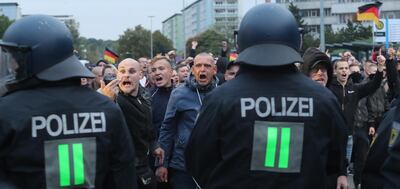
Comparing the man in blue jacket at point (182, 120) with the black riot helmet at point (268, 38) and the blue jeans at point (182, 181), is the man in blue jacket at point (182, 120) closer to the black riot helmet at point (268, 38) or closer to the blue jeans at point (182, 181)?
the blue jeans at point (182, 181)

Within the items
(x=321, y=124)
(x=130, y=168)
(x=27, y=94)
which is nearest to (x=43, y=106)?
(x=27, y=94)

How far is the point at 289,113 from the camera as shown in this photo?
3.64 metres

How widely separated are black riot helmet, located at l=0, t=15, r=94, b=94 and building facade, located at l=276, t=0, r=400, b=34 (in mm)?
101748

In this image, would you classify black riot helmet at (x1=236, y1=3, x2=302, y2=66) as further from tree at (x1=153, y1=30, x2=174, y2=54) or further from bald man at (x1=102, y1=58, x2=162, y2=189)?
tree at (x1=153, y1=30, x2=174, y2=54)

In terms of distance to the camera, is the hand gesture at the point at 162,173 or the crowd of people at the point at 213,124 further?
the hand gesture at the point at 162,173

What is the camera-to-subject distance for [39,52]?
3.64 meters

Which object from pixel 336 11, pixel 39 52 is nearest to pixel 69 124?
pixel 39 52

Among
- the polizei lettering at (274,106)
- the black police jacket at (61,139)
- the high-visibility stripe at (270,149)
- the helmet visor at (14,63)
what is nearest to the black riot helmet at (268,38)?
the polizei lettering at (274,106)

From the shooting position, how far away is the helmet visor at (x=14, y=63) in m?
3.61

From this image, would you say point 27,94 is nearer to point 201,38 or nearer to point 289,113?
point 289,113

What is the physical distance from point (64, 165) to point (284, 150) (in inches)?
48.2

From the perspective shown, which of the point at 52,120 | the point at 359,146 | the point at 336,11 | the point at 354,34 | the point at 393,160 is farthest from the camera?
the point at 336,11

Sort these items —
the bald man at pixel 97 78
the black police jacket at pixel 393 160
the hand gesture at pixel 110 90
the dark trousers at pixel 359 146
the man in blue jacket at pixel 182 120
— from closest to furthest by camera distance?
the black police jacket at pixel 393 160, the hand gesture at pixel 110 90, the man in blue jacket at pixel 182 120, the bald man at pixel 97 78, the dark trousers at pixel 359 146

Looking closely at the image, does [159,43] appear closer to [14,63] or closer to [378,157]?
[14,63]
